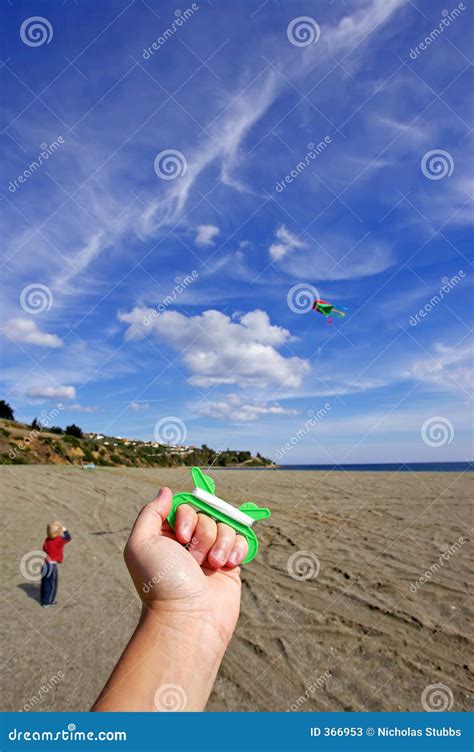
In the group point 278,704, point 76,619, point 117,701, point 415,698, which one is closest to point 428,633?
point 415,698

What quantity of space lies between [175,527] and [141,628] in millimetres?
579

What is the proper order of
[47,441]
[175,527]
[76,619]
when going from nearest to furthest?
[175,527]
[76,619]
[47,441]

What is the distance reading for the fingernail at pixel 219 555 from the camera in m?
2.82

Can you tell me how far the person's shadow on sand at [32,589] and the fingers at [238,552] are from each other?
7897 mm

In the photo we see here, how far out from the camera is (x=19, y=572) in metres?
10.4

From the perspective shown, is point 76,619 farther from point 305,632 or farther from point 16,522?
point 16,522

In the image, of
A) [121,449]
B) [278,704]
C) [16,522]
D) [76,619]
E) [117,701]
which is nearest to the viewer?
[117,701]

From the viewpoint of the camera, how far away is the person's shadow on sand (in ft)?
30.0
